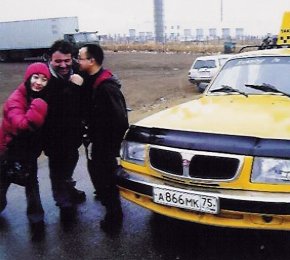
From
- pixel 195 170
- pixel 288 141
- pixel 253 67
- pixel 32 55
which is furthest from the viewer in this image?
pixel 32 55

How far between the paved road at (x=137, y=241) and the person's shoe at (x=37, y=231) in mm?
48

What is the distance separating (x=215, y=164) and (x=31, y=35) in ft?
122

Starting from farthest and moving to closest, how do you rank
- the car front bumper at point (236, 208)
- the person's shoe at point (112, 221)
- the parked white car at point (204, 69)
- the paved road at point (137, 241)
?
the parked white car at point (204, 69) < the person's shoe at point (112, 221) < the paved road at point (137, 241) < the car front bumper at point (236, 208)

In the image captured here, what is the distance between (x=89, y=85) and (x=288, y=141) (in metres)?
2.05

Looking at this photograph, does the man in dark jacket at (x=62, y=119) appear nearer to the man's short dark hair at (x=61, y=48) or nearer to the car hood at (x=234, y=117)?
the man's short dark hair at (x=61, y=48)

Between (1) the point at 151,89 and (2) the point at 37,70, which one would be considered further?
(1) the point at 151,89

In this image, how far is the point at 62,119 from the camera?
4371 mm

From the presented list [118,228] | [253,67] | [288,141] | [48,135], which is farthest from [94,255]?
[253,67]

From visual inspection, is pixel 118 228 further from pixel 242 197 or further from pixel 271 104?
pixel 271 104

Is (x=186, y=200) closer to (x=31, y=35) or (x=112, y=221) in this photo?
(x=112, y=221)

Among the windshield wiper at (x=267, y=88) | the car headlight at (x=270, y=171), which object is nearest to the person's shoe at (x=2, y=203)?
the car headlight at (x=270, y=171)

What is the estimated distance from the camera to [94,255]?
3893mm

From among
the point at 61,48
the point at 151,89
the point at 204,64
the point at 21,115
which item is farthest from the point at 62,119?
the point at 204,64

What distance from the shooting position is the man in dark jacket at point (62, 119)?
14.2ft
